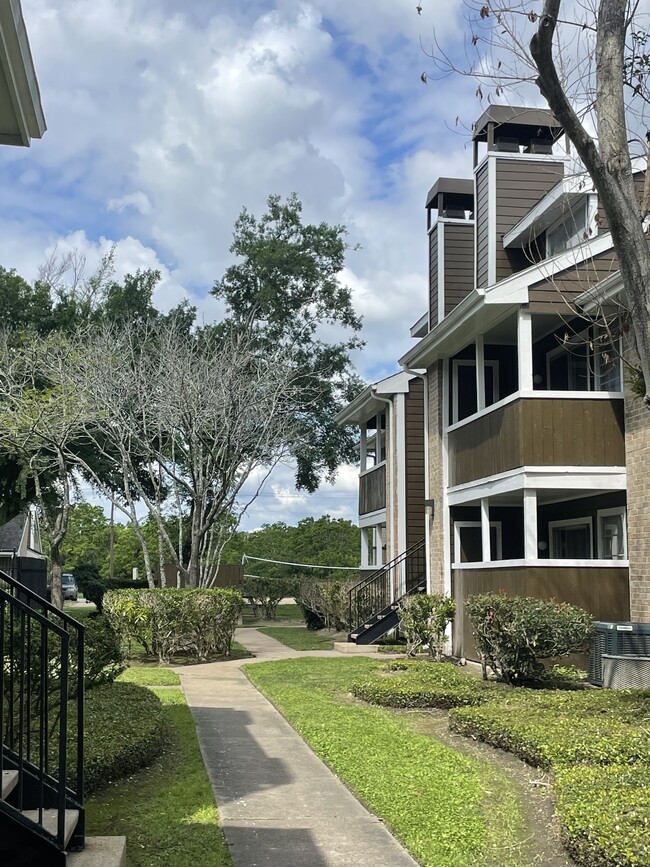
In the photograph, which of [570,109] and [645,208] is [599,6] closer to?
[570,109]

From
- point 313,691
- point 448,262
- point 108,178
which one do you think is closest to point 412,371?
point 448,262

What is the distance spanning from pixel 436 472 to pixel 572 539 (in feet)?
9.91

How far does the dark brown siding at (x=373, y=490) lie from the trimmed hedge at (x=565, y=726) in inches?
496

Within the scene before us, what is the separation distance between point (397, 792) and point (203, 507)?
14.3m

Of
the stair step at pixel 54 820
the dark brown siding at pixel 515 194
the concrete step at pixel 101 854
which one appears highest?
the dark brown siding at pixel 515 194

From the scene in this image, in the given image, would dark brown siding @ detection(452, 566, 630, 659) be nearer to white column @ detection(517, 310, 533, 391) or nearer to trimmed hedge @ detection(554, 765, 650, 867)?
white column @ detection(517, 310, 533, 391)

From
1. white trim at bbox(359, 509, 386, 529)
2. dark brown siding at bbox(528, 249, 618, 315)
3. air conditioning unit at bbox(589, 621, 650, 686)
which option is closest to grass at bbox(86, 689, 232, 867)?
air conditioning unit at bbox(589, 621, 650, 686)

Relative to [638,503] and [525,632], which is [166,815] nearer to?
[525,632]

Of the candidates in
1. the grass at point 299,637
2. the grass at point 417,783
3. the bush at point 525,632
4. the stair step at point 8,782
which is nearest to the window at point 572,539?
the bush at point 525,632

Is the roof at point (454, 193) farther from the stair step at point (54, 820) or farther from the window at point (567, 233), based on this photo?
the stair step at point (54, 820)

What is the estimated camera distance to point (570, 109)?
6.79 m

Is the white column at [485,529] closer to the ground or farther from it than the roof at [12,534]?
closer to the ground

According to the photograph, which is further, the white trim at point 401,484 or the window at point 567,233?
the white trim at point 401,484

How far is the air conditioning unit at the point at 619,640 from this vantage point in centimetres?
1141
